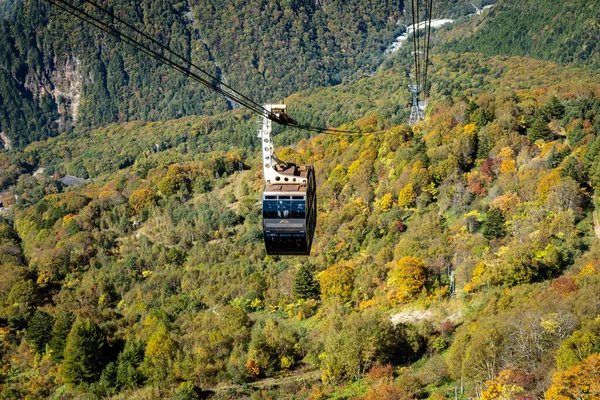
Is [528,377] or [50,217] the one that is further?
[50,217]

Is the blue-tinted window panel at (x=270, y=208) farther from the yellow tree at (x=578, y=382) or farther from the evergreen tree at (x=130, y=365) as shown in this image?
the evergreen tree at (x=130, y=365)

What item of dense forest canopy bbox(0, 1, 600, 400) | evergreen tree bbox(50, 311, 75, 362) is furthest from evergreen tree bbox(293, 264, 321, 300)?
evergreen tree bbox(50, 311, 75, 362)

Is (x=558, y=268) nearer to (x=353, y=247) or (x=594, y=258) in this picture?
(x=594, y=258)

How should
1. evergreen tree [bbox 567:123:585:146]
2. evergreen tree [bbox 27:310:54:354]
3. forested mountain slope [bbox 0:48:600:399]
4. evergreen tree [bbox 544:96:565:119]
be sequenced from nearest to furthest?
forested mountain slope [bbox 0:48:600:399] → evergreen tree [bbox 27:310:54:354] → evergreen tree [bbox 567:123:585:146] → evergreen tree [bbox 544:96:565:119]

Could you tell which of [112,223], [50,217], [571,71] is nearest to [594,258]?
[112,223]

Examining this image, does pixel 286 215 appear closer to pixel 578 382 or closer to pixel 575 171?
pixel 578 382

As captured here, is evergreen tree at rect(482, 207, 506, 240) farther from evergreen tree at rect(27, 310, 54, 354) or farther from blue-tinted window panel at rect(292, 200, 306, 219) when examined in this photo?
evergreen tree at rect(27, 310, 54, 354)

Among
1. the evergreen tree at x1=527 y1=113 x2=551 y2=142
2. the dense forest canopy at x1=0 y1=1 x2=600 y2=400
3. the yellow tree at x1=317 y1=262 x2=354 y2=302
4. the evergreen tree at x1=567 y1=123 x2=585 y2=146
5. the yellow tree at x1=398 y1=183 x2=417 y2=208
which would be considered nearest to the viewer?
the dense forest canopy at x1=0 y1=1 x2=600 y2=400
